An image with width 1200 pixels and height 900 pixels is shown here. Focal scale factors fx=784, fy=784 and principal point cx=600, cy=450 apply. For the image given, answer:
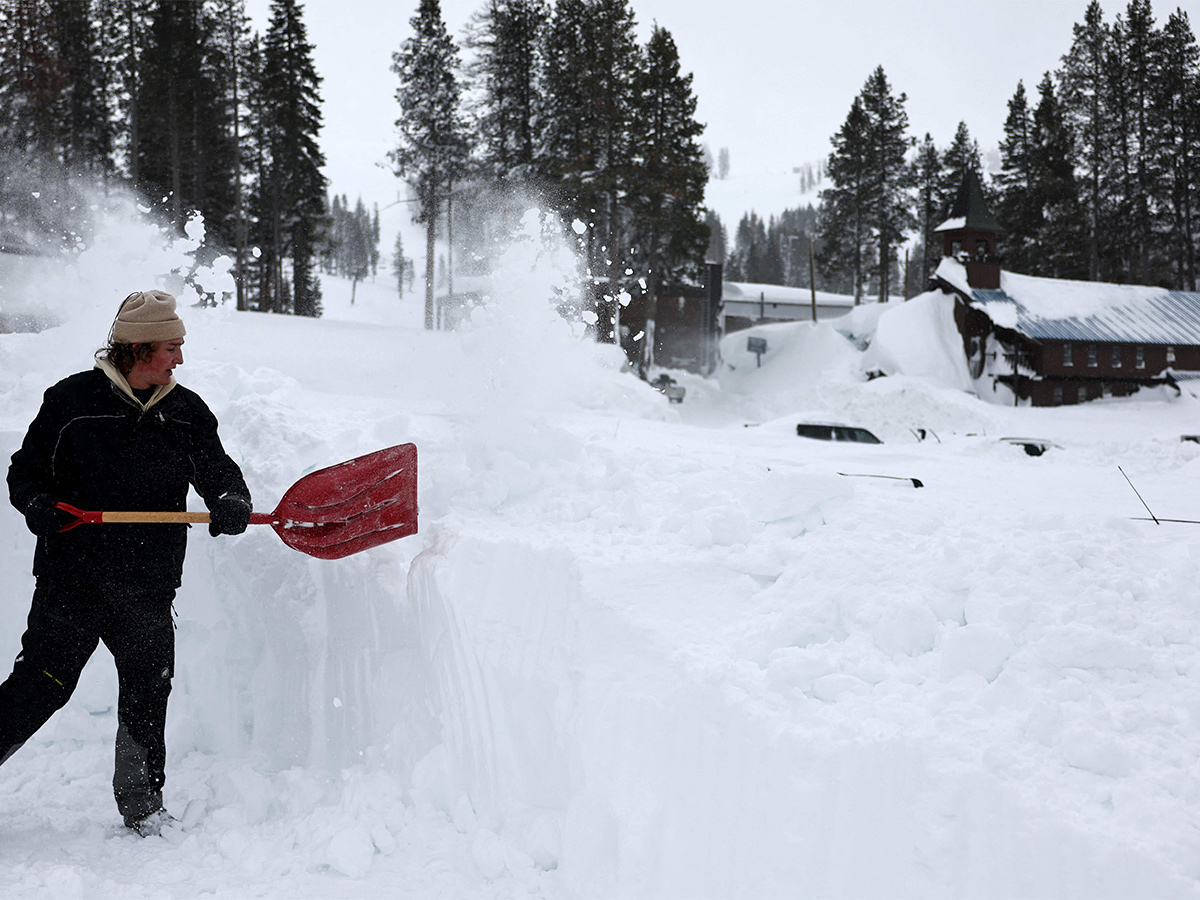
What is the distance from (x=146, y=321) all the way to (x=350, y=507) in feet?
3.88

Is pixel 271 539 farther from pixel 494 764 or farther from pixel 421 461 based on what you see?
pixel 494 764

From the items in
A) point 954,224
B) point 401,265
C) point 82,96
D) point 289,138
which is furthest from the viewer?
point 401,265

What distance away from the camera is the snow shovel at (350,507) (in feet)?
11.9

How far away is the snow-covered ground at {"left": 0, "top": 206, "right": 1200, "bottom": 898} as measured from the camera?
2.54 metres

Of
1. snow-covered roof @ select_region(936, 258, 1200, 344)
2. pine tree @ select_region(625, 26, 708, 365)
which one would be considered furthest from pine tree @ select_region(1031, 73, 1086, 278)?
pine tree @ select_region(625, 26, 708, 365)

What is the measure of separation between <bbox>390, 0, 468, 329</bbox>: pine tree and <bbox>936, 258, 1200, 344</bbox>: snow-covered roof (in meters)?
20.2

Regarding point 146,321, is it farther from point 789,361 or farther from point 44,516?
point 789,361

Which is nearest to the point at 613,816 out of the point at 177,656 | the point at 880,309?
the point at 177,656

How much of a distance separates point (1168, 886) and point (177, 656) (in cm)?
435

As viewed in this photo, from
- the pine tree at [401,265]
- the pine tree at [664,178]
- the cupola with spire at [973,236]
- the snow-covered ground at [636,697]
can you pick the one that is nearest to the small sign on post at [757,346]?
the pine tree at [664,178]

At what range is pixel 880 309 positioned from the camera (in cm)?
3606

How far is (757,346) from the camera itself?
121 ft

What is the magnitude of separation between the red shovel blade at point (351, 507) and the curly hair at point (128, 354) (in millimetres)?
812

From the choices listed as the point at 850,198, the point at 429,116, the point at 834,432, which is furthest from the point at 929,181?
the point at 834,432
